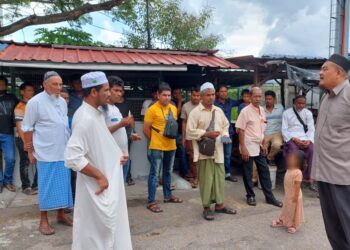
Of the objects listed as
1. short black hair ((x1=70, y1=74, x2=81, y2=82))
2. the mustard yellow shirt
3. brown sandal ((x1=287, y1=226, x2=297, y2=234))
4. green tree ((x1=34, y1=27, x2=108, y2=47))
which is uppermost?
green tree ((x1=34, y1=27, x2=108, y2=47))

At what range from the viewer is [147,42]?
52.2 feet

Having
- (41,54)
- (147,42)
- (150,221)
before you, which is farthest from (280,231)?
(147,42)

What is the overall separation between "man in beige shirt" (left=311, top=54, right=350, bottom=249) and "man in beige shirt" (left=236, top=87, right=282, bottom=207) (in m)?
1.85

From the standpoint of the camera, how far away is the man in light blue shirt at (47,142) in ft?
13.5

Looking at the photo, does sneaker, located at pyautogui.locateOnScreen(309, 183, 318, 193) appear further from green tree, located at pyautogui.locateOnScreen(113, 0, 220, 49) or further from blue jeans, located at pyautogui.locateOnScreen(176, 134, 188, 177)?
green tree, located at pyautogui.locateOnScreen(113, 0, 220, 49)

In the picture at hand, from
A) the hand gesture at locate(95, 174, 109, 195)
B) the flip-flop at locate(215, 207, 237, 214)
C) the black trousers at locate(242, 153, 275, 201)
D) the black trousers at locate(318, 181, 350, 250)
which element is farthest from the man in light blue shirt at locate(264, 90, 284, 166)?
the hand gesture at locate(95, 174, 109, 195)

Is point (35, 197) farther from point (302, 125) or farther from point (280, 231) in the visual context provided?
point (302, 125)

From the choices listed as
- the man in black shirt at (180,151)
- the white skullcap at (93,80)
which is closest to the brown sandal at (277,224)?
the man in black shirt at (180,151)

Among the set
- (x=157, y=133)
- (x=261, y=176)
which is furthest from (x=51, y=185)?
(x=261, y=176)

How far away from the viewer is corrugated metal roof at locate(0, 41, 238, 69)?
551cm

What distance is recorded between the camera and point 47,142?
416 centimetres

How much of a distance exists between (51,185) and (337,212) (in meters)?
3.19

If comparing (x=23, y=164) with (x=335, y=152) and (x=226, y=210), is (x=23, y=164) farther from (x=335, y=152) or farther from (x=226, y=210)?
(x=335, y=152)

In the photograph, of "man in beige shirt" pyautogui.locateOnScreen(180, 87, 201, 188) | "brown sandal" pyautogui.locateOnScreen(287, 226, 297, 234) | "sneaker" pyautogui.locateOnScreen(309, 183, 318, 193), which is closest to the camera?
"brown sandal" pyautogui.locateOnScreen(287, 226, 297, 234)
